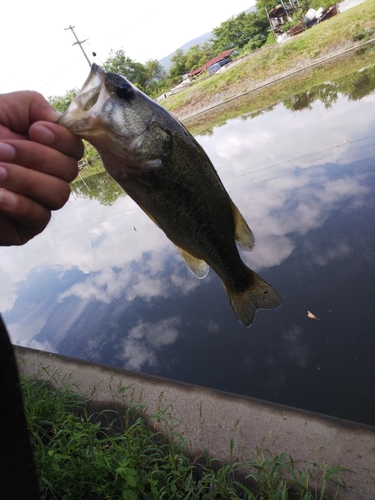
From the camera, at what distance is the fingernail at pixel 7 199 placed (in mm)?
1309

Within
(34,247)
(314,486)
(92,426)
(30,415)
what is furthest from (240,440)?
(34,247)

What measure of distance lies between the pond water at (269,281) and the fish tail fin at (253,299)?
1.73 meters

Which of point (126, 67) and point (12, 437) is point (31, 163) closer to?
point (12, 437)

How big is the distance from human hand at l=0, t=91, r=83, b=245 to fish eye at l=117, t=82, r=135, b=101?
342 millimetres

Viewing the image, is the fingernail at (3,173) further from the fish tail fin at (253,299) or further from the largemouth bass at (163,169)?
the fish tail fin at (253,299)

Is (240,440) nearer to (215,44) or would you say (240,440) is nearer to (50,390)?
(50,390)

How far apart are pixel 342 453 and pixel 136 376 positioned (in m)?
2.18

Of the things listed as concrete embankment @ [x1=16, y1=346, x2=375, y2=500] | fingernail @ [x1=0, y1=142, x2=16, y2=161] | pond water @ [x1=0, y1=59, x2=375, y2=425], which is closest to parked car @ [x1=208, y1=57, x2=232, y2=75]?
pond water @ [x1=0, y1=59, x2=375, y2=425]

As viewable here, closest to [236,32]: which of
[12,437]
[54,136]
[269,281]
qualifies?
[269,281]

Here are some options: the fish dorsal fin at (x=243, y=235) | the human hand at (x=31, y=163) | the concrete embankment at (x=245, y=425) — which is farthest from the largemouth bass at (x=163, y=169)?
the concrete embankment at (x=245, y=425)

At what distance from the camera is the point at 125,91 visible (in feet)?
5.71

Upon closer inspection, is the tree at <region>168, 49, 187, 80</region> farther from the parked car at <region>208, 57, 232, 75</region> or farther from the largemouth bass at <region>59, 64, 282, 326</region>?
the largemouth bass at <region>59, 64, 282, 326</region>

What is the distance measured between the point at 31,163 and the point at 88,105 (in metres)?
0.45

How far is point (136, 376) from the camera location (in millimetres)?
3928
